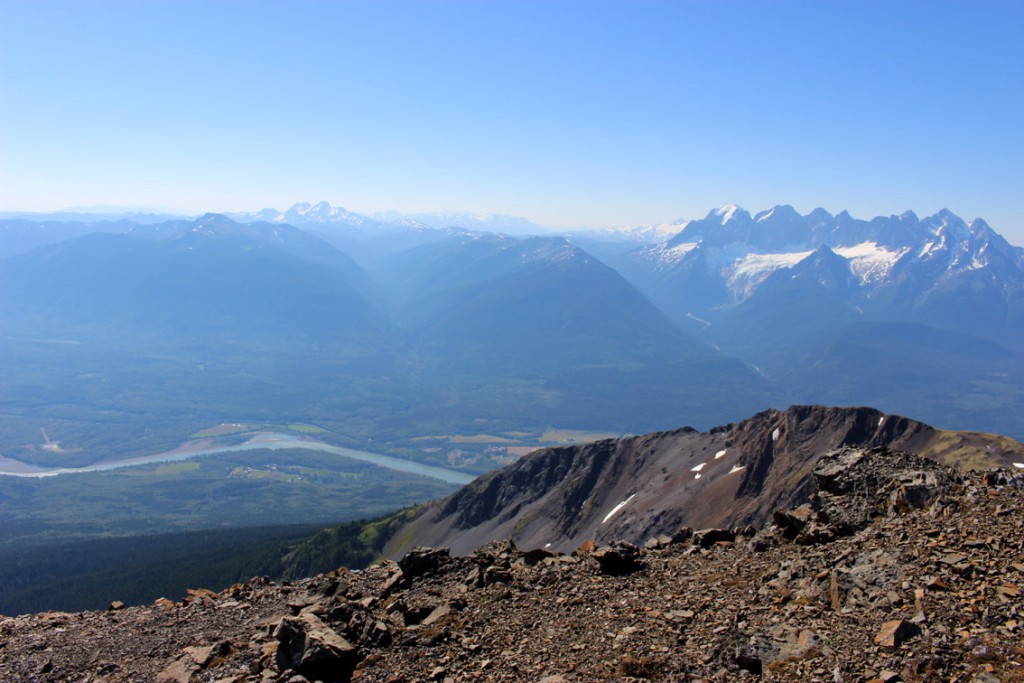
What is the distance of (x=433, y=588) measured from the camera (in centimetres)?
2847

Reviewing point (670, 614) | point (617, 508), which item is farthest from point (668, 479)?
point (670, 614)

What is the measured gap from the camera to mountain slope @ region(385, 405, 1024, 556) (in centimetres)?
7531

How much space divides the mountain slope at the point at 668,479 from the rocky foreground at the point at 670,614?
4621 centimetres

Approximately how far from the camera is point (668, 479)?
95562 mm

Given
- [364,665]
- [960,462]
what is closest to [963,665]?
[364,665]

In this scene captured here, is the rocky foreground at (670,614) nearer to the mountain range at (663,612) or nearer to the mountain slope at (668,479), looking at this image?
the mountain range at (663,612)

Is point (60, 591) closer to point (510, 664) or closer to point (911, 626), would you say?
point (510, 664)

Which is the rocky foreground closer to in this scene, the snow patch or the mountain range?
the mountain range

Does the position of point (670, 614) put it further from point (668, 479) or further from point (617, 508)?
point (668, 479)

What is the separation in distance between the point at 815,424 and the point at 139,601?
9277cm

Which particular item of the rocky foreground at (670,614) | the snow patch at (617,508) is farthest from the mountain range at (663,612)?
the snow patch at (617,508)

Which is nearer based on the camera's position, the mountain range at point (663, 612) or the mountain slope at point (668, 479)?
the mountain range at point (663, 612)

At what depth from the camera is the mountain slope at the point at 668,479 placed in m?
75.3

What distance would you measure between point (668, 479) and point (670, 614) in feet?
251
